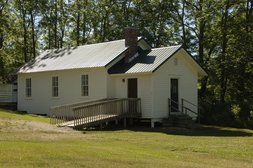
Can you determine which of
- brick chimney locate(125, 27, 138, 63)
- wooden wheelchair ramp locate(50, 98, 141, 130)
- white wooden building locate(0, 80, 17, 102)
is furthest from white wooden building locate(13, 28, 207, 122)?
white wooden building locate(0, 80, 17, 102)

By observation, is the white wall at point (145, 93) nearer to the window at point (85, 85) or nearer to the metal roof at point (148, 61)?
the metal roof at point (148, 61)

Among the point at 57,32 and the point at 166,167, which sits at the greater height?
the point at 57,32

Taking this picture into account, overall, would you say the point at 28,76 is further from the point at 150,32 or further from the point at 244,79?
the point at 244,79

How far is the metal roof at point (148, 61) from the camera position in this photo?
21.6m

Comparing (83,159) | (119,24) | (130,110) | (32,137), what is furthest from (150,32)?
(83,159)

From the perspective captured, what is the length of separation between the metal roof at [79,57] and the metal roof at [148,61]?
0.91 metres

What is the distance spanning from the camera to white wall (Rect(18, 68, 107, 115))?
77.8ft

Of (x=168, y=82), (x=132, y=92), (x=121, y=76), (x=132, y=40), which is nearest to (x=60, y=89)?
(x=121, y=76)

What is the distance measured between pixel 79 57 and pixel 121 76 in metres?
5.13

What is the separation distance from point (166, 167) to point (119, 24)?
29666 millimetres

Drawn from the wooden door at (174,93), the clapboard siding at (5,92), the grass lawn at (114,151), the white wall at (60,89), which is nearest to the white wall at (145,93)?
the wooden door at (174,93)

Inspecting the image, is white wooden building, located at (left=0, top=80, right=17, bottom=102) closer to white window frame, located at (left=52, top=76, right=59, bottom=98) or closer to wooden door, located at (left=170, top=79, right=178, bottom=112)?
white window frame, located at (left=52, top=76, right=59, bottom=98)

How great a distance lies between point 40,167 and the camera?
8.84 m

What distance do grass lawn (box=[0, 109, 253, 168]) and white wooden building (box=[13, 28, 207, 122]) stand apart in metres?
4.09
